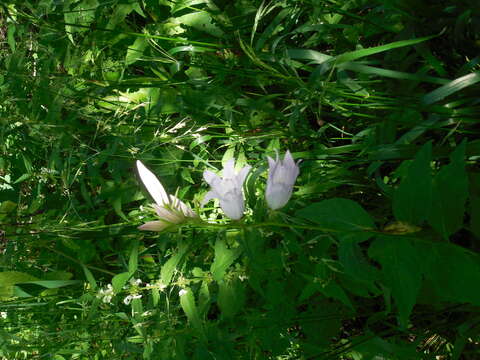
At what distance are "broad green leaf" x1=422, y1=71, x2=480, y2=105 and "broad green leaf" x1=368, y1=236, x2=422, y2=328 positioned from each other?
1.34 ft

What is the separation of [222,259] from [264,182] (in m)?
0.30

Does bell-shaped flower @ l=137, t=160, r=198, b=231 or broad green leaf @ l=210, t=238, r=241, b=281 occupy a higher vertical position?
bell-shaped flower @ l=137, t=160, r=198, b=231

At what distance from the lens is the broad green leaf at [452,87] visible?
39.0 inches

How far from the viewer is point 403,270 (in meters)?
0.72

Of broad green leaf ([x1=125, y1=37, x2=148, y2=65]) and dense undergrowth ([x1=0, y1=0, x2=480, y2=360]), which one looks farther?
broad green leaf ([x1=125, y1=37, x2=148, y2=65])

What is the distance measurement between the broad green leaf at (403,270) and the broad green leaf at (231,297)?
0.51 meters

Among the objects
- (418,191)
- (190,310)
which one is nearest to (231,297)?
(190,310)

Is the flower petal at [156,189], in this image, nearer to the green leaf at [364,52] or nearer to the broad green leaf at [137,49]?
the green leaf at [364,52]

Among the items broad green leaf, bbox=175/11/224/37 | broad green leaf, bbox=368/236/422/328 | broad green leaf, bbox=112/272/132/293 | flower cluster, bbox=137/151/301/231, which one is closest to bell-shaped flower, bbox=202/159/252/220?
flower cluster, bbox=137/151/301/231

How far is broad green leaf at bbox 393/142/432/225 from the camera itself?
0.69 m

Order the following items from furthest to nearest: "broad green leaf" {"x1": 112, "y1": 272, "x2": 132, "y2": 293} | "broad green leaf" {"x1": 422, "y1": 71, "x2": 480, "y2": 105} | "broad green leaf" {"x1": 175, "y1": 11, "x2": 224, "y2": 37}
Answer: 1. "broad green leaf" {"x1": 175, "y1": 11, "x2": 224, "y2": 37}
2. "broad green leaf" {"x1": 112, "y1": 272, "x2": 132, "y2": 293}
3. "broad green leaf" {"x1": 422, "y1": 71, "x2": 480, "y2": 105}

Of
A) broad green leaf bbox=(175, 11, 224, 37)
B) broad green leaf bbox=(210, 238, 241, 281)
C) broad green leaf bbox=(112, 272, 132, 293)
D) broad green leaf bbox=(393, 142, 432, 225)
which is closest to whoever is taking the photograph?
broad green leaf bbox=(393, 142, 432, 225)

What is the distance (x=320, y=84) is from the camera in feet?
3.78

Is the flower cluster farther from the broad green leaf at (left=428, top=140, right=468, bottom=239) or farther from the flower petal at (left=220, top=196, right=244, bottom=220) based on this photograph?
the broad green leaf at (left=428, top=140, right=468, bottom=239)
